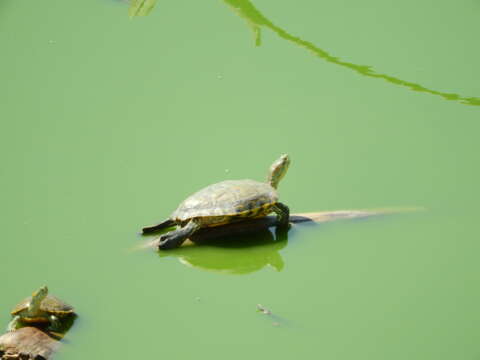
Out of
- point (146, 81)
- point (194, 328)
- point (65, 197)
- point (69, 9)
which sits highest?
point (69, 9)

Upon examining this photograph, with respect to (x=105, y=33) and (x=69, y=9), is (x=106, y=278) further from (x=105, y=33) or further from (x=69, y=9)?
(x=69, y=9)

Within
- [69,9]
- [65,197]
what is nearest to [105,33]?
[69,9]

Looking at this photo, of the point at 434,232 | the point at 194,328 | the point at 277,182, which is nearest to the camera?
the point at 194,328

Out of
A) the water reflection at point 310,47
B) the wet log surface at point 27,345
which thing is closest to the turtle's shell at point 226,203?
the wet log surface at point 27,345

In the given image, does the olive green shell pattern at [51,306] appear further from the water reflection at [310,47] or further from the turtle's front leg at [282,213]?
the water reflection at [310,47]

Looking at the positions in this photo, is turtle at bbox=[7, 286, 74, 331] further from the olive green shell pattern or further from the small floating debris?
the small floating debris

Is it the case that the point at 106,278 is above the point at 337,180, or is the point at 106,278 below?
below
